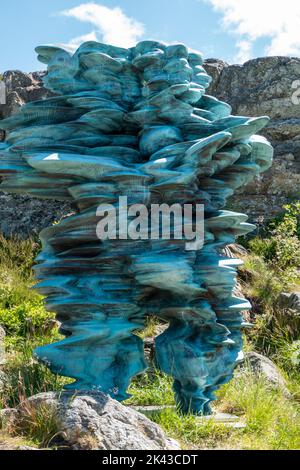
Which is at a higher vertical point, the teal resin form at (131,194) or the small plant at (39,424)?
the teal resin form at (131,194)

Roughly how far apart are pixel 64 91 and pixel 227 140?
1.56 m

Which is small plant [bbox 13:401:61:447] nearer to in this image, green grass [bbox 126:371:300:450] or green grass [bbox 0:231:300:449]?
green grass [bbox 0:231:300:449]

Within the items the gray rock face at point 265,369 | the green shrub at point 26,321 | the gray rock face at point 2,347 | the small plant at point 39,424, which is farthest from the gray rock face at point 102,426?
the green shrub at point 26,321

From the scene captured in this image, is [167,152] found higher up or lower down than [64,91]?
lower down

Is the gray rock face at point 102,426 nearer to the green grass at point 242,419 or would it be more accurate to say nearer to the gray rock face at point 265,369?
the green grass at point 242,419

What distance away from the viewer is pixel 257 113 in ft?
37.7

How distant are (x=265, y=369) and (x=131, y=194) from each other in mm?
2582

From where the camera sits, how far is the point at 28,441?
3.68 metres

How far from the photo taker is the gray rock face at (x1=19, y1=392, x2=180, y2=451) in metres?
3.49

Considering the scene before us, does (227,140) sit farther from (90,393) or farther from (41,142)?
(90,393)

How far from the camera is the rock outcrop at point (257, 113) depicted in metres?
10.7

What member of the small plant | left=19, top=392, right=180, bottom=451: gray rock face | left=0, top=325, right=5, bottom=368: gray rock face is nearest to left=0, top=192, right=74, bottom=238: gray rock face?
left=0, top=325, right=5, bottom=368: gray rock face

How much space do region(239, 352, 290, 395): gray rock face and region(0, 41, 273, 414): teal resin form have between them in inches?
41.7
